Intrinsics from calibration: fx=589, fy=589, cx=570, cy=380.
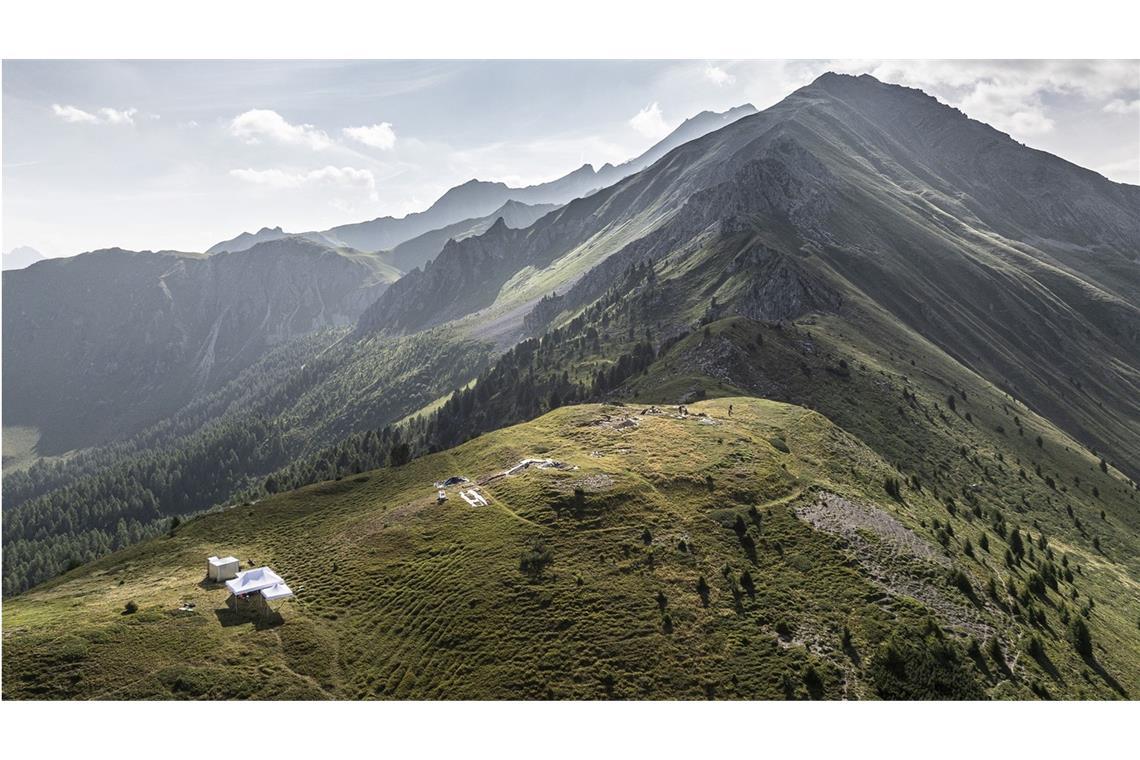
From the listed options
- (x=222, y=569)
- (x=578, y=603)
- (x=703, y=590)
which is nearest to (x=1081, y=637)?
(x=703, y=590)

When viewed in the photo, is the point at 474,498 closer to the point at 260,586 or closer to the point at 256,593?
the point at 260,586

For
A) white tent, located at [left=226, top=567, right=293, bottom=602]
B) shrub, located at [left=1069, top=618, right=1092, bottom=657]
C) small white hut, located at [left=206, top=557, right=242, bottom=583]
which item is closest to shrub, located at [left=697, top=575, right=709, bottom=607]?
shrub, located at [left=1069, top=618, right=1092, bottom=657]

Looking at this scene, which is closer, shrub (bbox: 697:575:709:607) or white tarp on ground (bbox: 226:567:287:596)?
white tarp on ground (bbox: 226:567:287:596)

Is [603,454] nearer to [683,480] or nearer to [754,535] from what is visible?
[683,480]

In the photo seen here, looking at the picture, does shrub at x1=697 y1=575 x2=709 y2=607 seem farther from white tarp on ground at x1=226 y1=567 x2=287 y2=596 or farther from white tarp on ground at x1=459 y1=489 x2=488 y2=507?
white tarp on ground at x1=226 y1=567 x2=287 y2=596

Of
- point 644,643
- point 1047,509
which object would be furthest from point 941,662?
point 1047,509

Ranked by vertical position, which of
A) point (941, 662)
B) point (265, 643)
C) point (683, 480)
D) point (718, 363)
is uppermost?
point (718, 363)
